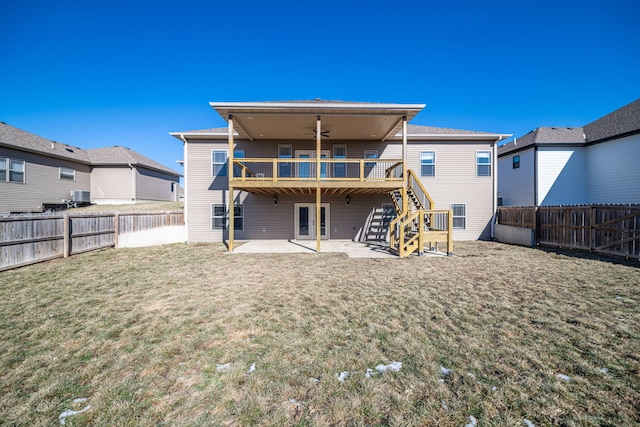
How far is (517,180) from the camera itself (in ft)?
57.0

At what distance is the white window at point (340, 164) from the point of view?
1357 cm

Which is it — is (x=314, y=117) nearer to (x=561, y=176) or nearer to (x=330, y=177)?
(x=330, y=177)

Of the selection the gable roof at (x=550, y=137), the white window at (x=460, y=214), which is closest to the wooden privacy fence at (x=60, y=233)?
the white window at (x=460, y=214)

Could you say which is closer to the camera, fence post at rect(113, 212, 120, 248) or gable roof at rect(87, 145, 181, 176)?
fence post at rect(113, 212, 120, 248)

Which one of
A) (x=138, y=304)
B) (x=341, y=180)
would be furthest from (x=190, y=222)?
(x=138, y=304)

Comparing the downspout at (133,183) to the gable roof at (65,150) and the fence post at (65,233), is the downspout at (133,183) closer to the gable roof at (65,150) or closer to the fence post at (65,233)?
the gable roof at (65,150)

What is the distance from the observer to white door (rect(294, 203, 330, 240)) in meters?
13.8

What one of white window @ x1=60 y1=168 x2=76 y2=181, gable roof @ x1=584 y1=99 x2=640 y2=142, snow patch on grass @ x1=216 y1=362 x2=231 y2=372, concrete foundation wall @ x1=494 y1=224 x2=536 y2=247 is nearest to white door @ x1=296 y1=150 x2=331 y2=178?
concrete foundation wall @ x1=494 y1=224 x2=536 y2=247

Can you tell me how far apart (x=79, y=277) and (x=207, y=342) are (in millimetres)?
5645

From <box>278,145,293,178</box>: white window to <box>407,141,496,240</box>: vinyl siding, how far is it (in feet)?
20.7

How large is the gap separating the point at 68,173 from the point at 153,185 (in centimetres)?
542

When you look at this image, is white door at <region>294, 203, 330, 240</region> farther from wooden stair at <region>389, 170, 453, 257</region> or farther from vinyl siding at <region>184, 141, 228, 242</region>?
vinyl siding at <region>184, 141, 228, 242</region>

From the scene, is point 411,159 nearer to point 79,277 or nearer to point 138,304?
point 138,304

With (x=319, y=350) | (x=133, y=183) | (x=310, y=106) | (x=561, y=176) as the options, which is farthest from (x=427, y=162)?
(x=133, y=183)
